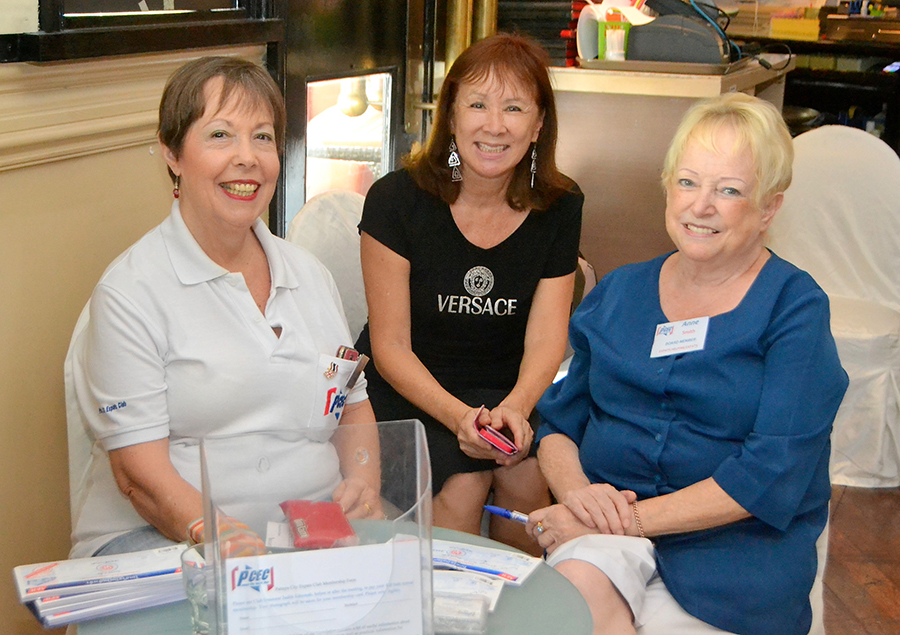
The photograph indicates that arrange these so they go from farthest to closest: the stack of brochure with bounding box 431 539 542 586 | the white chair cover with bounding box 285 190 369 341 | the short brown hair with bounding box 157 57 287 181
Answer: the white chair cover with bounding box 285 190 369 341
the short brown hair with bounding box 157 57 287 181
the stack of brochure with bounding box 431 539 542 586

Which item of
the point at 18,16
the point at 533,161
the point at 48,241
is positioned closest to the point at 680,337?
the point at 533,161

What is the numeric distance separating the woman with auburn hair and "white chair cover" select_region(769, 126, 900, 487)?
1.40 metres

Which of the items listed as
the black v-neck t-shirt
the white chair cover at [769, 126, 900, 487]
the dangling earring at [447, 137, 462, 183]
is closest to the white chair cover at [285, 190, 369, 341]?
the black v-neck t-shirt

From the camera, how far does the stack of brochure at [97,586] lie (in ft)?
3.55

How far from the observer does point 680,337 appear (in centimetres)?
166

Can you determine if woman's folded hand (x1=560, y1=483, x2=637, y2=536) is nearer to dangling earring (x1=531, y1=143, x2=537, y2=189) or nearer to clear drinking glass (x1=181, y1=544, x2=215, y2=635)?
clear drinking glass (x1=181, y1=544, x2=215, y2=635)

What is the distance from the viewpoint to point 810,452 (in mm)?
1559

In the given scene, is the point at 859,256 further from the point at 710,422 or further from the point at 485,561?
the point at 485,561

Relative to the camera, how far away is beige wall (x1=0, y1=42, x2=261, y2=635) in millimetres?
1680

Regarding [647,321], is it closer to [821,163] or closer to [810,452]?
[810,452]

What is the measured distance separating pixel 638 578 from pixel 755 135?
31.5 inches

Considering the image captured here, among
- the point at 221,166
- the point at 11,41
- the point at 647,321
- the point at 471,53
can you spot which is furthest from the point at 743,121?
the point at 11,41

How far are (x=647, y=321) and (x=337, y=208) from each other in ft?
3.11

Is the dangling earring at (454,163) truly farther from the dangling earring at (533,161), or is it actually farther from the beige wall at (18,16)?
the beige wall at (18,16)
